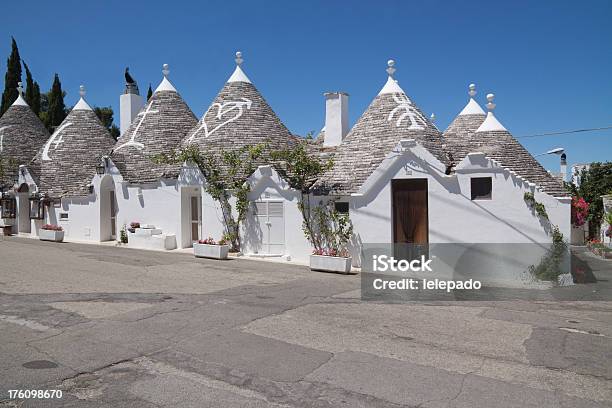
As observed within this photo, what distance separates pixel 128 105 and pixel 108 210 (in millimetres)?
6400

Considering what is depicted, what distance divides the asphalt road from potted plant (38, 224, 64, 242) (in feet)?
36.0

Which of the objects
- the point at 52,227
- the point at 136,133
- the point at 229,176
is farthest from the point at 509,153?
the point at 52,227

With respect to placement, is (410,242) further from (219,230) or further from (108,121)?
(108,121)

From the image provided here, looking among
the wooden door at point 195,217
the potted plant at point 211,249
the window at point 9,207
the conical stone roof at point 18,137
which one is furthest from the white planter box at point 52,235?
the potted plant at point 211,249

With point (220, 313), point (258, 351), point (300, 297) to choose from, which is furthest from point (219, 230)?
point (258, 351)

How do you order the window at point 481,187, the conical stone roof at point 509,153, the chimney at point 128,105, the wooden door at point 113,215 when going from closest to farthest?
the window at point 481,187 → the conical stone roof at point 509,153 → the wooden door at point 113,215 → the chimney at point 128,105

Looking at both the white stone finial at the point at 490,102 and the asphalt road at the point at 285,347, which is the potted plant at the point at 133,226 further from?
the white stone finial at the point at 490,102

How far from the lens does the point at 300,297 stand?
393 inches

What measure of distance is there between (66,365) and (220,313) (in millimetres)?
2927

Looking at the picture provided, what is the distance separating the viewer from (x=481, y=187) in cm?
1320

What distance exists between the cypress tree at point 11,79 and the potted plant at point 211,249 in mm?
31173

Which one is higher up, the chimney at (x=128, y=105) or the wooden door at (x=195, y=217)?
the chimney at (x=128, y=105)

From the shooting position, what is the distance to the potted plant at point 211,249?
1595 centimetres

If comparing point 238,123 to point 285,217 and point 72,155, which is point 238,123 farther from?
point 72,155
